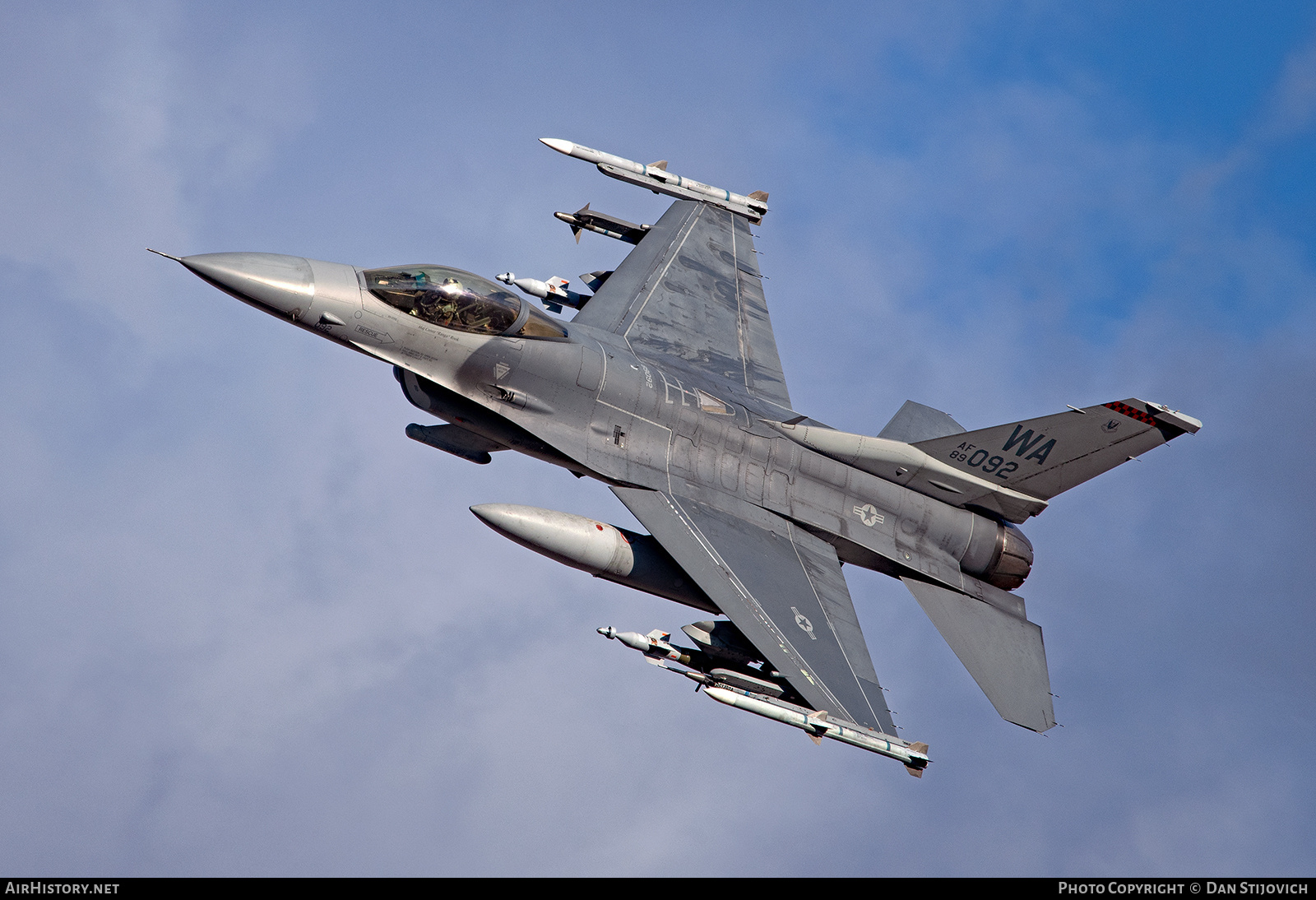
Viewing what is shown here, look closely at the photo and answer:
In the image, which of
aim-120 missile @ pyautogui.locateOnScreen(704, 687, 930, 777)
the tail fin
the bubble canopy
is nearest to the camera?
aim-120 missile @ pyautogui.locateOnScreen(704, 687, 930, 777)

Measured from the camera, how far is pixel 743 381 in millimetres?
28000

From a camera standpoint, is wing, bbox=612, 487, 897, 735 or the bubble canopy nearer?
the bubble canopy

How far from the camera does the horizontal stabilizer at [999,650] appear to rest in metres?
24.7

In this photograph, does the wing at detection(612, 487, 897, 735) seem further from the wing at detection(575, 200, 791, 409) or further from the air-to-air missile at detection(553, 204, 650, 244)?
the air-to-air missile at detection(553, 204, 650, 244)

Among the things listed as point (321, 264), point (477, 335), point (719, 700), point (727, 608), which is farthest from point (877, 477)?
point (321, 264)

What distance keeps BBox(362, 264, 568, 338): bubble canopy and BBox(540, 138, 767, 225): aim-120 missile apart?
6.58 meters

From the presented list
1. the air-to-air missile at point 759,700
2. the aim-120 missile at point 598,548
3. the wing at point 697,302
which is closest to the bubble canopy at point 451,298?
the aim-120 missile at point 598,548

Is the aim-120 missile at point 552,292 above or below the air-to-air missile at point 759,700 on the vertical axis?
above

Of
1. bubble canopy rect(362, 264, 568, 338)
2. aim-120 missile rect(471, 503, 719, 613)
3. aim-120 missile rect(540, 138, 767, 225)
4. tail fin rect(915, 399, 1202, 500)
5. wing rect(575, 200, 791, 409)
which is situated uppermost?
aim-120 missile rect(540, 138, 767, 225)

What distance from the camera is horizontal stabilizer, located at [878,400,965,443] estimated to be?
89.9 feet

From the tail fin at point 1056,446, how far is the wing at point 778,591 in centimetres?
365

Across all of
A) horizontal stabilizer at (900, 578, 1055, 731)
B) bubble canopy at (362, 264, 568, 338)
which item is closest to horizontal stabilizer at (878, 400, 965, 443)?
horizontal stabilizer at (900, 578, 1055, 731)

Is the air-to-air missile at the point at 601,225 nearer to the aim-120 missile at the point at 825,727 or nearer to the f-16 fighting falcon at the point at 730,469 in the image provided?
the f-16 fighting falcon at the point at 730,469

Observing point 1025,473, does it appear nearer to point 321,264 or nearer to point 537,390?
point 537,390
